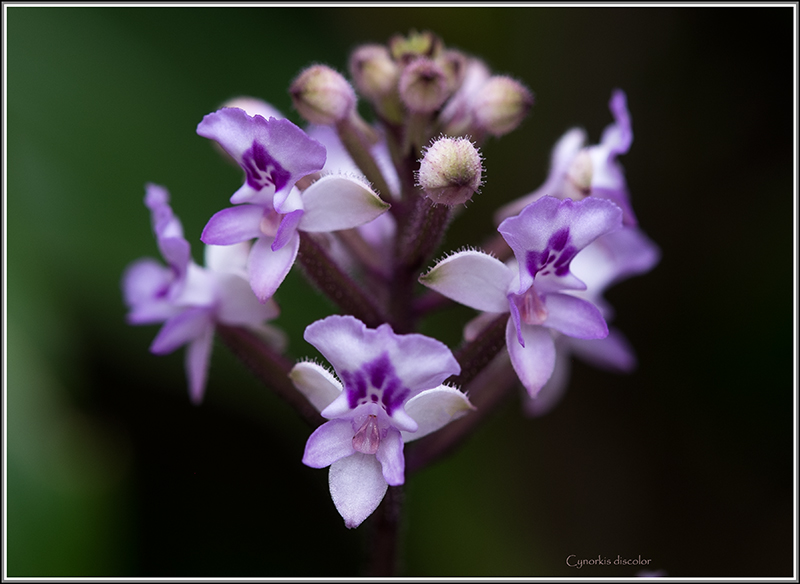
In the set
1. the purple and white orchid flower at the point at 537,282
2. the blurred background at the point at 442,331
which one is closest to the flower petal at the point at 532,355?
the purple and white orchid flower at the point at 537,282

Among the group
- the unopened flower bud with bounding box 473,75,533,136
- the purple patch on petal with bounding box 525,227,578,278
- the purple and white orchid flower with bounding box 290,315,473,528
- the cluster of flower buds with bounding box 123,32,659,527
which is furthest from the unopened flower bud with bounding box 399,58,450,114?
the purple and white orchid flower with bounding box 290,315,473,528

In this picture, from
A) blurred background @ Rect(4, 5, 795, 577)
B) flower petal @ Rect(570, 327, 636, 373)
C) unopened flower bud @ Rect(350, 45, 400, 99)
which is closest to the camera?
unopened flower bud @ Rect(350, 45, 400, 99)

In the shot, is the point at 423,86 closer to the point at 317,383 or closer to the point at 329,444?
the point at 317,383

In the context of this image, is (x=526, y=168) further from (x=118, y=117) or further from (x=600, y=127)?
(x=118, y=117)

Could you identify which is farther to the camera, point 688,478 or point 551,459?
point 551,459

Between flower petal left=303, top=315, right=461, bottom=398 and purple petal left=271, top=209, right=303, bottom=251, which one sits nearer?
flower petal left=303, top=315, right=461, bottom=398

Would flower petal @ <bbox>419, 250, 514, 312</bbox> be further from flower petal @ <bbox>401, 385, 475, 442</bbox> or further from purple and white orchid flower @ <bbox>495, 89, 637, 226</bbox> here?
purple and white orchid flower @ <bbox>495, 89, 637, 226</bbox>

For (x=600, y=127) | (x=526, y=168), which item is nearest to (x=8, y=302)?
(x=526, y=168)

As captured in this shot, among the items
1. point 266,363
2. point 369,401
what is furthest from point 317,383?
point 266,363

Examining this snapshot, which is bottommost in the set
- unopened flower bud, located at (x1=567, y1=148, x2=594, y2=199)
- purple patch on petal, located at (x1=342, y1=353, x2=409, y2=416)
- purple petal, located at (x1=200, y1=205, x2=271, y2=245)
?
purple patch on petal, located at (x1=342, y1=353, x2=409, y2=416)
